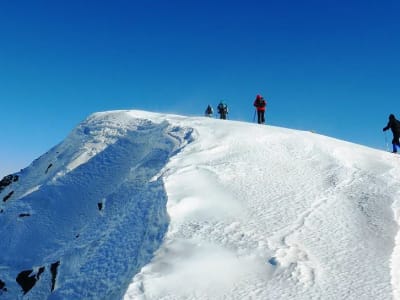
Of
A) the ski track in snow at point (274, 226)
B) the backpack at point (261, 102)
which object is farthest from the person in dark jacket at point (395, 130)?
the backpack at point (261, 102)

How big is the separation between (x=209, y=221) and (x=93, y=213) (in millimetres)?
8380

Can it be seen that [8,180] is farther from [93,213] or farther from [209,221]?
[209,221]

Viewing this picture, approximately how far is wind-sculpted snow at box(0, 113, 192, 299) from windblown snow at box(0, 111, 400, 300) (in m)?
0.06

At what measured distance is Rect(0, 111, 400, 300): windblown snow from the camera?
7309 mm

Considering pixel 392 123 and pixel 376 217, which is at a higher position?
pixel 392 123

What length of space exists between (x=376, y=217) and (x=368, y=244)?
5.25 feet

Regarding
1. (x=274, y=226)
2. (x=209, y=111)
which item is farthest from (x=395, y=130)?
(x=209, y=111)

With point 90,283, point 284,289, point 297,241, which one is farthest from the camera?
point 90,283

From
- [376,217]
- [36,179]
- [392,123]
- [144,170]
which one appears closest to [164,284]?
[376,217]

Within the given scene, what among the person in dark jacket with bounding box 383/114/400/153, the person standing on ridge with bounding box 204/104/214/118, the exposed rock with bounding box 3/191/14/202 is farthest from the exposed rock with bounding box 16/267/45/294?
the person standing on ridge with bounding box 204/104/214/118

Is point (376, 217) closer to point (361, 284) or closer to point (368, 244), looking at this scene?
point (368, 244)

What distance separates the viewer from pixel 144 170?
15.9 m

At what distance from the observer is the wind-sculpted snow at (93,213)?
A: 987cm

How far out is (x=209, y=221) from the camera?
9328mm
